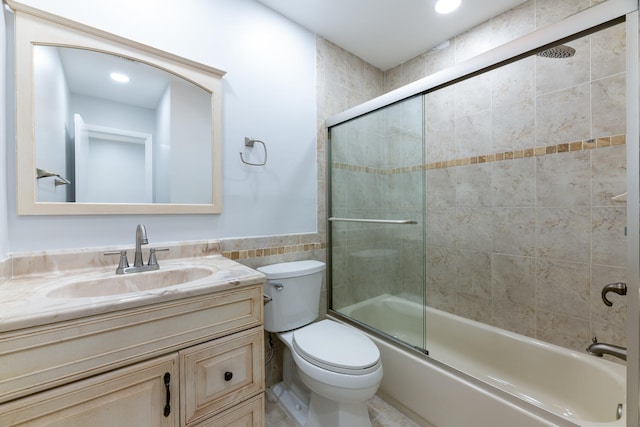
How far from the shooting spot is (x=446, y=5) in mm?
1676

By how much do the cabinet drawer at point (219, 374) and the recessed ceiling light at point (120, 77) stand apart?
123cm

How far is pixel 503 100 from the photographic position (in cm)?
176

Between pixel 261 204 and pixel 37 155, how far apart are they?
996mm

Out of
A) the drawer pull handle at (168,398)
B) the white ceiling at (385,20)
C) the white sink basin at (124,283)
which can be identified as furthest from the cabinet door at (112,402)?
the white ceiling at (385,20)

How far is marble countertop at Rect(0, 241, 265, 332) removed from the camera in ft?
2.20

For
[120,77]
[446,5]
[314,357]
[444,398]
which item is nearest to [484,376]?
[444,398]

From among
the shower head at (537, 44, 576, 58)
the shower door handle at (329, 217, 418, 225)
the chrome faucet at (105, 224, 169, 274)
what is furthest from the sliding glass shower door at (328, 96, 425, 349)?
the chrome faucet at (105, 224, 169, 274)

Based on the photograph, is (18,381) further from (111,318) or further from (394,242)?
(394,242)

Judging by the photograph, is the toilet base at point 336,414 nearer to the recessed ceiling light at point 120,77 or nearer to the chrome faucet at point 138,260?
the chrome faucet at point 138,260

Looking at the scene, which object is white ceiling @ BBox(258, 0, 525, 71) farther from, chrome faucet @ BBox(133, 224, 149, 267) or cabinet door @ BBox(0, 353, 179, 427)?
cabinet door @ BBox(0, 353, 179, 427)

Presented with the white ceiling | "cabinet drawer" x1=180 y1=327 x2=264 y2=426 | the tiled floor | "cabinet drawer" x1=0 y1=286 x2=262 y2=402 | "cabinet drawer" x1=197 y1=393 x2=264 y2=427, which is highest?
the white ceiling

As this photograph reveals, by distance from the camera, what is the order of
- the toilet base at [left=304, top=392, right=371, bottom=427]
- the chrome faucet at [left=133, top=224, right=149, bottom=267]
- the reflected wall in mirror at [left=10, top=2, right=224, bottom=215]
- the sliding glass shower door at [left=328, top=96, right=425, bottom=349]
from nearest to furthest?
the reflected wall in mirror at [left=10, top=2, right=224, bottom=215], the chrome faucet at [left=133, top=224, right=149, bottom=267], the toilet base at [left=304, top=392, right=371, bottom=427], the sliding glass shower door at [left=328, top=96, right=425, bottom=349]

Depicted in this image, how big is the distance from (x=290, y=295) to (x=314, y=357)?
1.31ft

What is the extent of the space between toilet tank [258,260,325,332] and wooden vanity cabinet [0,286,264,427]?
46cm
